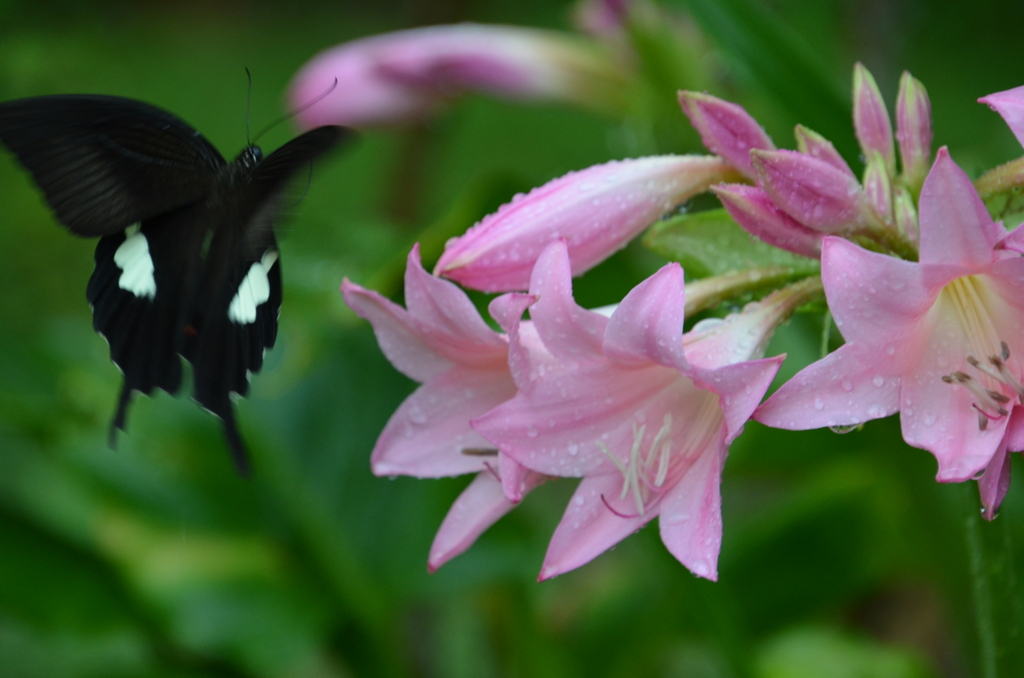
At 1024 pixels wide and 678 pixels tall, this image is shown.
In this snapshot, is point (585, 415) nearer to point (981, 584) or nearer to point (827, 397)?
point (827, 397)

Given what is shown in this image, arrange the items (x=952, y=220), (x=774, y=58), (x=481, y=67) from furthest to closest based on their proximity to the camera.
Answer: (x=481, y=67)
(x=774, y=58)
(x=952, y=220)

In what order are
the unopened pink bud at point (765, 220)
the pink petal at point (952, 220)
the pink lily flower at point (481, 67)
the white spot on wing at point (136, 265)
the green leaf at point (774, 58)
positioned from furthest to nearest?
the pink lily flower at point (481, 67) → the green leaf at point (774, 58) → the white spot on wing at point (136, 265) → the unopened pink bud at point (765, 220) → the pink petal at point (952, 220)

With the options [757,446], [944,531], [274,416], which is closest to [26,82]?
[274,416]

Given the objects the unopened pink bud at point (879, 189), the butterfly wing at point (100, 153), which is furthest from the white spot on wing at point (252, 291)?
the unopened pink bud at point (879, 189)

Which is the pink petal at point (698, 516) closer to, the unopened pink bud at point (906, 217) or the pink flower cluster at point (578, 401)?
the pink flower cluster at point (578, 401)

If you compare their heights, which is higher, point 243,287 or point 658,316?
point 243,287

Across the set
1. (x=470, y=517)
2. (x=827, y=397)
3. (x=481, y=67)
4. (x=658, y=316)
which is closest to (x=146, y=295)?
(x=470, y=517)
